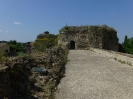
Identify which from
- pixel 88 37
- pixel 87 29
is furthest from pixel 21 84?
pixel 87 29

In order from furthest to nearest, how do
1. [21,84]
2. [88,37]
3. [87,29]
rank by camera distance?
[87,29], [88,37], [21,84]

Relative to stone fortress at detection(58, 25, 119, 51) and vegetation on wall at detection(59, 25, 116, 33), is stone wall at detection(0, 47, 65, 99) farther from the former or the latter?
vegetation on wall at detection(59, 25, 116, 33)

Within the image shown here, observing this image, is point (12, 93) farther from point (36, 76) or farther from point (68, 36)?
point (68, 36)

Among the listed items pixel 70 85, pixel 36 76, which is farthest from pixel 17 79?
pixel 70 85

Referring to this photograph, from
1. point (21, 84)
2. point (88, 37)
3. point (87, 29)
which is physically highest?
point (87, 29)

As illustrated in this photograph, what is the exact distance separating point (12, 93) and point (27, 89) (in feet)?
A: 1.71

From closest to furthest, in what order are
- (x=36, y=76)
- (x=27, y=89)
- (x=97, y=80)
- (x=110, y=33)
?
1. (x=27, y=89)
2. (x=36, y=76)
3. (x=97, y=80)
4. (x=110, y=33)

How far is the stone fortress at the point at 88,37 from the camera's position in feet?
78.4

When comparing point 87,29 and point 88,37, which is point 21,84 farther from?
point 87,29

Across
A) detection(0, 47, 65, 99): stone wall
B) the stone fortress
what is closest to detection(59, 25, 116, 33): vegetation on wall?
the stone fortress

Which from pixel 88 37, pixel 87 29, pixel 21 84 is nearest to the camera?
pixel 21 84

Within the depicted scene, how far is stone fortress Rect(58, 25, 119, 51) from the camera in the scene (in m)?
23.9

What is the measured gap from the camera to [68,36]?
25516mm

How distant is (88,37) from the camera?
24469 mm
